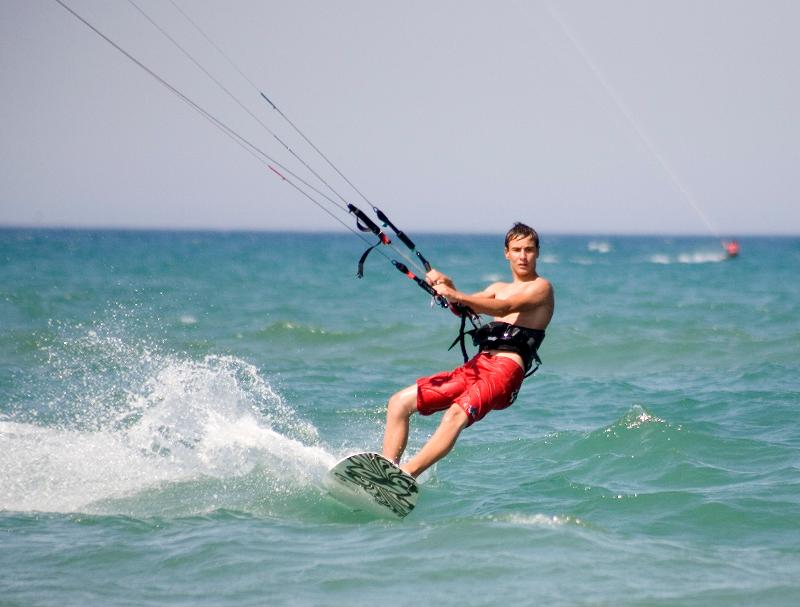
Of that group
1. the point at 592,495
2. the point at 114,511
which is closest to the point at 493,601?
the point at 592,495

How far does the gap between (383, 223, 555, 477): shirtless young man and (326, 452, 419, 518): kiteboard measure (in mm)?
193

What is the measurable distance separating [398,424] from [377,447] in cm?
238

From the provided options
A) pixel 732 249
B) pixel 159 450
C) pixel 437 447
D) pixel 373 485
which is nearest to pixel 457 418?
pixel 437 447

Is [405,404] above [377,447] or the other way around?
above

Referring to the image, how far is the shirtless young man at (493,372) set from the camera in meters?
6.50

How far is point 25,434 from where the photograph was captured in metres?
8.30

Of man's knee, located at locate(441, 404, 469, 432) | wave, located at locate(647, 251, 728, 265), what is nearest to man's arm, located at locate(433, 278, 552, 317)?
man's knee, located at locate(441, 404, 469, 432)

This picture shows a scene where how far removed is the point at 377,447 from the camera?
893 centimetres

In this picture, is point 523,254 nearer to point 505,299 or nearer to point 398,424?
point 505,299

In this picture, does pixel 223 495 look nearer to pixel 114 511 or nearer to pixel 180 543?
pixel 114 511

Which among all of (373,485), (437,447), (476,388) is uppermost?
(476,388)

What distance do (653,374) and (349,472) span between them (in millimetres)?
8302

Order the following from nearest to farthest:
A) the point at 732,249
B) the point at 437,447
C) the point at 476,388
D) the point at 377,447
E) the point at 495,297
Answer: the point at 437,447
the point at 476,388
the point at 495,297
the point at 377,447
the point at 732,249

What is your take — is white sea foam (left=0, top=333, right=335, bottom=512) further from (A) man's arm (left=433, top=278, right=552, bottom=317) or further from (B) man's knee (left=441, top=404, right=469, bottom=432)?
(A) man's arm (left=433, top=278, right=552, bottom=317)
